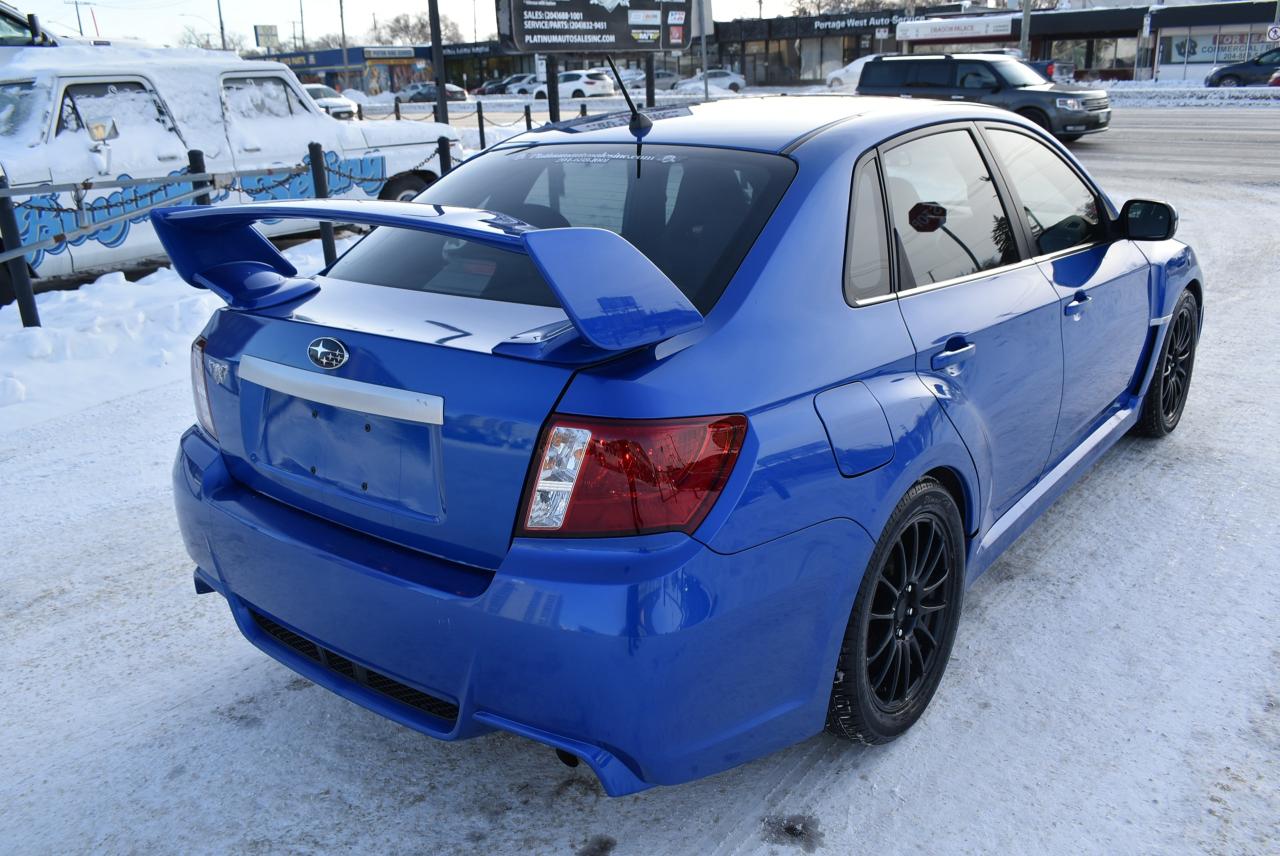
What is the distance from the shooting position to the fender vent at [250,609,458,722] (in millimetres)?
2236

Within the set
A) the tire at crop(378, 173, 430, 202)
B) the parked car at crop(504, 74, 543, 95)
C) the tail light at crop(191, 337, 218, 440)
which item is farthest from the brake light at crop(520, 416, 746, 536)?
the parked car at crop(504, 74, 543, 95)

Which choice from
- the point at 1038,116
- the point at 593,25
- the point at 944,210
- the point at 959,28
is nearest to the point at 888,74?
the point at 1038,116

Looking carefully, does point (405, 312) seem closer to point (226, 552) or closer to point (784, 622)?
point (226, 552)

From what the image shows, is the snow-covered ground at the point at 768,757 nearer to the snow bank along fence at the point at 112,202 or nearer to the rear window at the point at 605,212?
the rear window at the point at 605,212

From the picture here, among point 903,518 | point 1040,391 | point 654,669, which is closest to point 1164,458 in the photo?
point 1040,391

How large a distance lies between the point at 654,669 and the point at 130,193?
27.5 feet

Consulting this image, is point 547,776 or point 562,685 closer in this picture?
point 562,685

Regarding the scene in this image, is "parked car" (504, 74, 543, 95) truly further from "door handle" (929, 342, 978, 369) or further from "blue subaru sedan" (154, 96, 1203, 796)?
"door handle" (929, 342, 978, 369)

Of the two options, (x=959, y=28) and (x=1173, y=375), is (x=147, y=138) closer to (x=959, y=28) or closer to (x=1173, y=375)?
(x=1173, y=375)

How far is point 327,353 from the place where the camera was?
7.46 ft

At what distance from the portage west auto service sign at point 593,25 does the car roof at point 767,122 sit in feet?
35.0

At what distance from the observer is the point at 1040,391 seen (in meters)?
3.21

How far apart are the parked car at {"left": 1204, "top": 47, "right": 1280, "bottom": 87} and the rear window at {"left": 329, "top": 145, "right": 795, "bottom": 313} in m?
42.5

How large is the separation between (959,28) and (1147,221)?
5175cm
